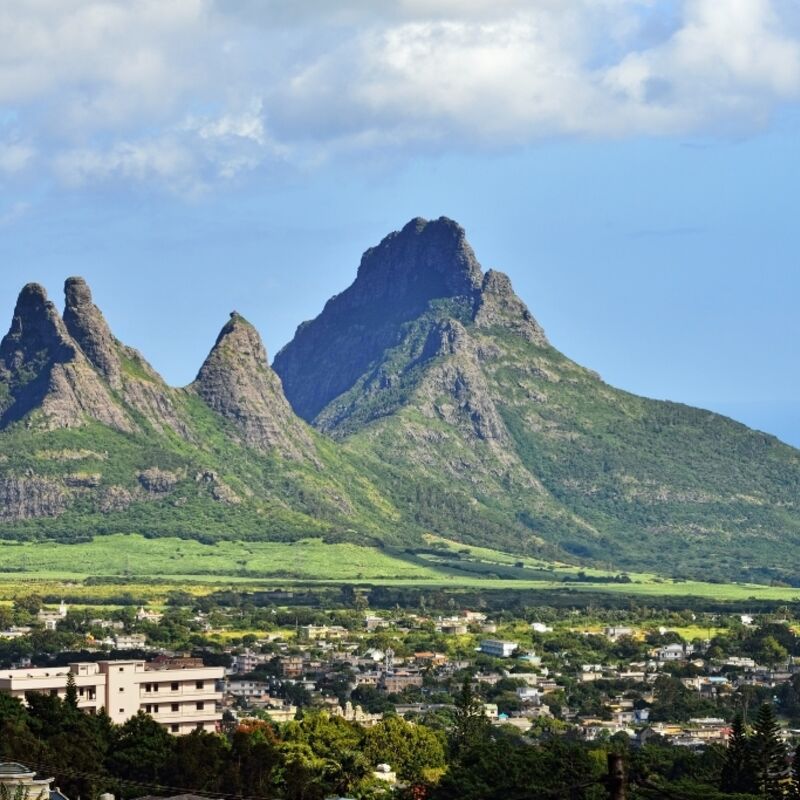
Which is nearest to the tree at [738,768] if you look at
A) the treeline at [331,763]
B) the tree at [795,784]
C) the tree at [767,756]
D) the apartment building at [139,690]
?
the treeline at [331,763]

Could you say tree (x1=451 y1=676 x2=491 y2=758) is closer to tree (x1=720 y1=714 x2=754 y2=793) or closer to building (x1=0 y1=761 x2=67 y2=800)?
tree (x1=720 y1=714 x2=754 y2=793)

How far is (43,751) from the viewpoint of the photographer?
11006 cm

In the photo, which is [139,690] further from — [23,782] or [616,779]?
[616,779]

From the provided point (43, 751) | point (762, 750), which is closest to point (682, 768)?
point (762, 750)

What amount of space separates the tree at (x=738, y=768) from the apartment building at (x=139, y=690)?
1494 inches

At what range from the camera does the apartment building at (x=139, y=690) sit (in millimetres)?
150625

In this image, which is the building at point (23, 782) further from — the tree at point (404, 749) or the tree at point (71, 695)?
the tree at point (404, 749)

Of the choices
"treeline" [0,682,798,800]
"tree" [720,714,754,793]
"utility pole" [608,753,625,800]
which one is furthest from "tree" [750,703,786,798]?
"utility pole" [608,753,625,800]

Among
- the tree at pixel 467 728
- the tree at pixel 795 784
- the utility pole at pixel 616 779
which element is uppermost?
the utility pole at pixel 616 779

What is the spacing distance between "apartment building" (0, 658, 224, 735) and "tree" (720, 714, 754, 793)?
37947mm

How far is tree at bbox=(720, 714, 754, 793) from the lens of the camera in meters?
122

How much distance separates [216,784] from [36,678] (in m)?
43.2

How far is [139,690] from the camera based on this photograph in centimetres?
15100

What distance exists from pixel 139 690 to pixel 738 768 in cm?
4264
